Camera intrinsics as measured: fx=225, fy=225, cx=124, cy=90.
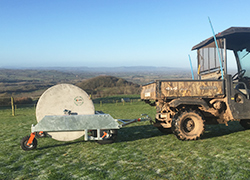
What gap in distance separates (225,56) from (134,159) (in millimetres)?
5326

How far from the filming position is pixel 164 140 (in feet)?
26.8

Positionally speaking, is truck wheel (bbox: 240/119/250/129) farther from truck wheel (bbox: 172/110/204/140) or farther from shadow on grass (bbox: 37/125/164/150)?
shadow on grass (bbox: 37/125/164/150)

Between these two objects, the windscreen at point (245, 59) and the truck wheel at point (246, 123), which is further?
the windscreen at point (245, 59)

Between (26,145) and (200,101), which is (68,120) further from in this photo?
(200,101)

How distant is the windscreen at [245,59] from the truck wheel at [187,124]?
3.61 m

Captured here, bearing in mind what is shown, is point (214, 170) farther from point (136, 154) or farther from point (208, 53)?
point (208, 53)

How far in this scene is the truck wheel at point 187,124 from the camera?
7750 millimetres

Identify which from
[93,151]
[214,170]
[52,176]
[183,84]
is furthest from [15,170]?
[183,84]

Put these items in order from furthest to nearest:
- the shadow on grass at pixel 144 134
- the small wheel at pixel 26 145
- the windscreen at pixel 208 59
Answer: the windscreen at pixel 208 59
the shadow on grass at pixel 144 134
the small wheel at pixel 26 145

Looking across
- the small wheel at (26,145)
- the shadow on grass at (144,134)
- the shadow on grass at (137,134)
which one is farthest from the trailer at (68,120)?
the shadow on grass at (137,134)

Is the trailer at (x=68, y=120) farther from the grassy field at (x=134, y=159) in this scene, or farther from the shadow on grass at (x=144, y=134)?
the shadow on grass at (x=144, y=134)

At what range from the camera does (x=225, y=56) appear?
8.52 meters

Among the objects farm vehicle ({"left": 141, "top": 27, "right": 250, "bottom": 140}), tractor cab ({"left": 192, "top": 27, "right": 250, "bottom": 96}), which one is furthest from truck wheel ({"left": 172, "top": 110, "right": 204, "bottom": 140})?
tractor cab ({"left": 192, "top": 27, "right": 250, "bottom": 96})

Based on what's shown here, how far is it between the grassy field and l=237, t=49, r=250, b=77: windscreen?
282 centimetres
